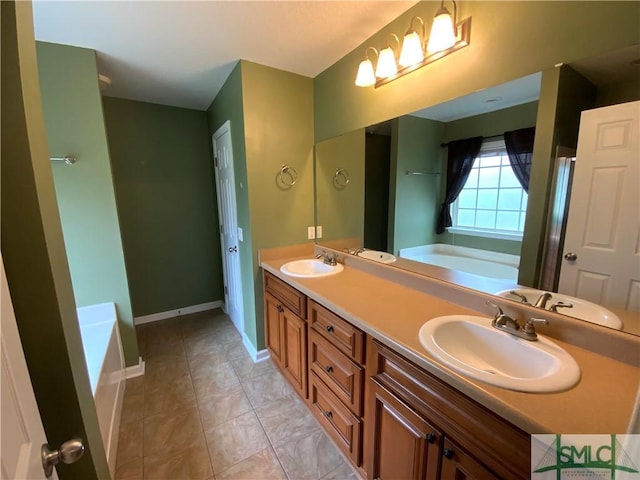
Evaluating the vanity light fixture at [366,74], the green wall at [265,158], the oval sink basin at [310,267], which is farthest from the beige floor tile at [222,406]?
the vanity light fixture at [366,74]

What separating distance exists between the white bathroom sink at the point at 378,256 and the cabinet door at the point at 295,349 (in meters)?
→ 0.64

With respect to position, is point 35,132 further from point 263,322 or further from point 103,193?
point 263,322

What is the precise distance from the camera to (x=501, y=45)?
1171mm

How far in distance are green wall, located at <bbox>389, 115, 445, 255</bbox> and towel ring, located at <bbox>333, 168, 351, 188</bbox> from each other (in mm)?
535

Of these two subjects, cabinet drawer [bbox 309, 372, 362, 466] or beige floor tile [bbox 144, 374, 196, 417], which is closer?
cabinet drawer [bbox 309, 372, 362, 466]

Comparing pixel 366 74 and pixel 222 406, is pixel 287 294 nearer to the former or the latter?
pixel 222 406

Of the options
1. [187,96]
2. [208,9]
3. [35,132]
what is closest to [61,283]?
[35,132]

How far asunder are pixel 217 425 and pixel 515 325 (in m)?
1.78

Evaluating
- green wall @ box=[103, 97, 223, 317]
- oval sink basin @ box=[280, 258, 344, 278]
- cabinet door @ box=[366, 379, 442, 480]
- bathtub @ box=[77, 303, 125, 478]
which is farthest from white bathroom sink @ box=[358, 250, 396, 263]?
green wall @ box=[103, 97, 223, 317]

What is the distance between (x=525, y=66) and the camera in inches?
43.5

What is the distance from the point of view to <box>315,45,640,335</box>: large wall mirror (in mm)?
961

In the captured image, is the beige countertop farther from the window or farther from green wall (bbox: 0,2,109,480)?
green wall (bbox: 0,2,109,480)

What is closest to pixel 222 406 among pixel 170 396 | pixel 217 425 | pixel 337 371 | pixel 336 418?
pixel 217 425

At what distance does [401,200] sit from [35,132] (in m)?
1.58
